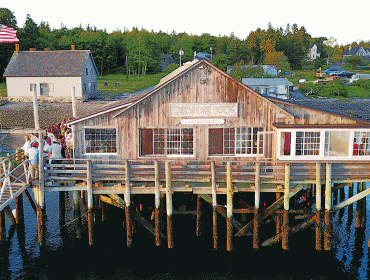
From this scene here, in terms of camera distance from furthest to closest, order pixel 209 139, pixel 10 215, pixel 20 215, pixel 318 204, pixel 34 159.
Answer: pixel 20 215 → pixel 10 215 → pixel 209 139 → pixel 34 159 → pixel 318 204

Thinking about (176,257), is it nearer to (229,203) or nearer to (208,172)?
(229,203)

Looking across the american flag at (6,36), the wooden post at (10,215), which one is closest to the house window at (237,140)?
the wooden post at (10,215)

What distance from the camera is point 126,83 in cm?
8275

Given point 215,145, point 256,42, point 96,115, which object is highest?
point 256,42

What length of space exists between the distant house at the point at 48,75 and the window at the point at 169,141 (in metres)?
39.8

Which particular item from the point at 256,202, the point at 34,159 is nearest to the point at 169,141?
the point at 256,202

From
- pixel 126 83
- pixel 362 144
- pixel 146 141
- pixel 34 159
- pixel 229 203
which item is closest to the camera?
pixel 229 203

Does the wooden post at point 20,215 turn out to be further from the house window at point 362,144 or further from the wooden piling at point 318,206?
the house window at point 362,144

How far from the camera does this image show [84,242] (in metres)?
20.2

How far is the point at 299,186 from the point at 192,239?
5.78m

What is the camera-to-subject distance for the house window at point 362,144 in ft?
63.4

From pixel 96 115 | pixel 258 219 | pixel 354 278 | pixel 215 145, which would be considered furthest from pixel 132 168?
pixel 354 278

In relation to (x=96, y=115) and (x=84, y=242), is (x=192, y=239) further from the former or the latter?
(x=96, y=115)

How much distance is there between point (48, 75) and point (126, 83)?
87.8 ft
